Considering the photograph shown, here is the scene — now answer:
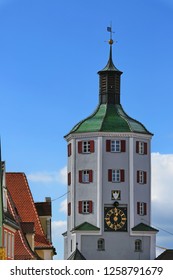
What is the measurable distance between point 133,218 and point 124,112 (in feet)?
51.5

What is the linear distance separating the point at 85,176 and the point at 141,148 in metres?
7.57

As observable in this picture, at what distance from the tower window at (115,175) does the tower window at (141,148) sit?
12.2 feet

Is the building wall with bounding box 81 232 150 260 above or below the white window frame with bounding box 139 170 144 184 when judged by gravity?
below

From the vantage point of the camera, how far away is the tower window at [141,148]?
11186cm

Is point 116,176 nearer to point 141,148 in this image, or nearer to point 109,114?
point 141,148

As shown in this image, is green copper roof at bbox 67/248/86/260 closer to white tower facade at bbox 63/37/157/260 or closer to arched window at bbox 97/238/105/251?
white tower facade at bbox 63/37/157/260

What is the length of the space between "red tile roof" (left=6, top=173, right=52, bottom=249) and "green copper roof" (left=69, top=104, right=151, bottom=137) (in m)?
36.9

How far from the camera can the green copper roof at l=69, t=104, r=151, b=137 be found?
11328 cm

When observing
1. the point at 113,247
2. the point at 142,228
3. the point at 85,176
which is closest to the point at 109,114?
the point at 85,176

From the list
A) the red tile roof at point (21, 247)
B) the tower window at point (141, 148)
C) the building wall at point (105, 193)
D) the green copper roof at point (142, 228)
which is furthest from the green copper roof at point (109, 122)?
the red tile roof at point (21, 247)

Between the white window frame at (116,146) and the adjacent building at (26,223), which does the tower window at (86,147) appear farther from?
the adjacent building at (26,223)

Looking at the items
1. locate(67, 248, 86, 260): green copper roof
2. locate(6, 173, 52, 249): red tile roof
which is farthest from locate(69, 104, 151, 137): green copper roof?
locate(6, 173, 52, 249): red tile roof

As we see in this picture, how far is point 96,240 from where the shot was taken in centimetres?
10956
